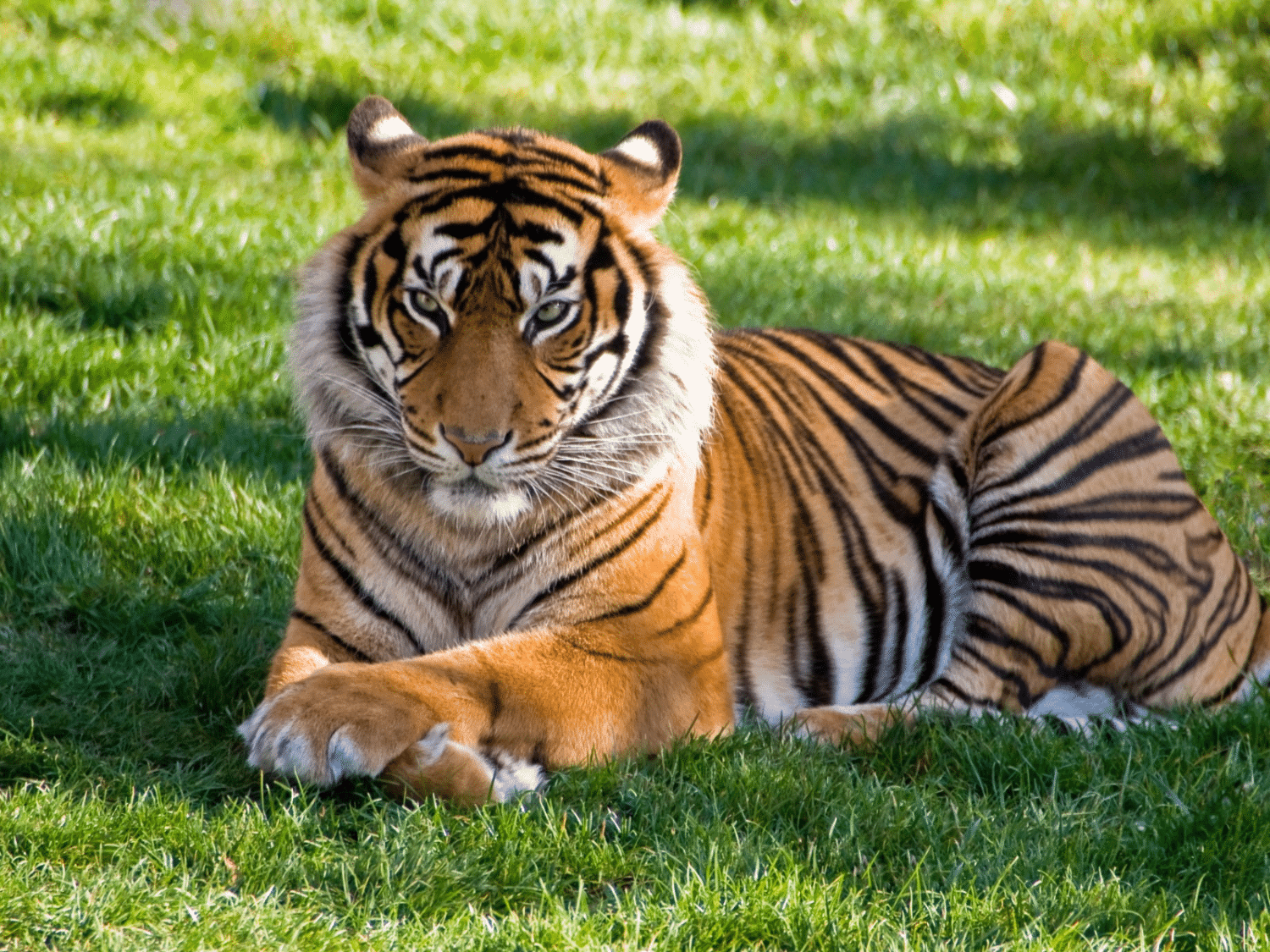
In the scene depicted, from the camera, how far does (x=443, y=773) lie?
9.66ft

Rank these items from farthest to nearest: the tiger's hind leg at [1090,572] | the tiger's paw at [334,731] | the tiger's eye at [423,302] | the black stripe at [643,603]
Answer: the tiger's hind leg at [1090,572]
the black stripe at [643,603]
the tiger's eye at [423,302]
the tiger's paw at [334,731]

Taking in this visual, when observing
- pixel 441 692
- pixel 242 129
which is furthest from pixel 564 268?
pixel 242 129

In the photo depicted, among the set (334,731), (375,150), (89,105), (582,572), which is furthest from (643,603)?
(89,105)

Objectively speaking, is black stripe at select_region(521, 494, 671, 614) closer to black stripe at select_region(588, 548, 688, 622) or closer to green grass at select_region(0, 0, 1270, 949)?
black stripe at select_region(588, 548, 688, 622)

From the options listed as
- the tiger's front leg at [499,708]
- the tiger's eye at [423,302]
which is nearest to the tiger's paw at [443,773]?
the tiger's front leg at [499,708]

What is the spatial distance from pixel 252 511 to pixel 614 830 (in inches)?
81.5

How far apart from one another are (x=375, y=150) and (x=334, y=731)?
4.64ft

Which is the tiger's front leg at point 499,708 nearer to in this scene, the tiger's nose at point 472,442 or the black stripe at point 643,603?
the black stripe at point 643,603

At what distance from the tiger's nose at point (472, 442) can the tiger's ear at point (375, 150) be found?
0.71 metres

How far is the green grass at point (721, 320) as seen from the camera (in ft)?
8.82

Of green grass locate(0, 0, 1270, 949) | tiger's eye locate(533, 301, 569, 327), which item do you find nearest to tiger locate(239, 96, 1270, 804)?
tiger's eye locate(533, 301, 569, 327)

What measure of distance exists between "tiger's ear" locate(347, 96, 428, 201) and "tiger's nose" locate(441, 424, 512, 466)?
0.71 meters

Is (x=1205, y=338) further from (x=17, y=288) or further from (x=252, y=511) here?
(x=17, y=288)

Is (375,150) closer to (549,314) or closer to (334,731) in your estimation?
(549,314)
